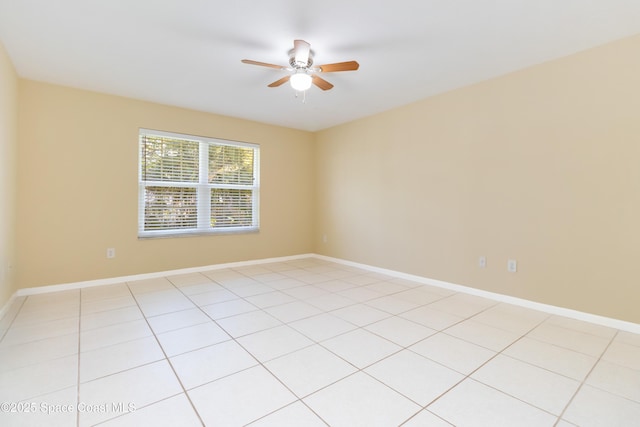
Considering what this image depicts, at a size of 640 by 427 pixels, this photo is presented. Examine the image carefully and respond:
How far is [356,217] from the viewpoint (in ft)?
15.9

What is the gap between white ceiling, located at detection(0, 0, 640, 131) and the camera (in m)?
2.08

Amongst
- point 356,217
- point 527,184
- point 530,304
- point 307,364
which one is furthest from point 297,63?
point 530,304

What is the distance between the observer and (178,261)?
421 centimetres

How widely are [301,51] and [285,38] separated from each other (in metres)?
0.18

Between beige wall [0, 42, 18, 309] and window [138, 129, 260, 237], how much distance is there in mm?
1185

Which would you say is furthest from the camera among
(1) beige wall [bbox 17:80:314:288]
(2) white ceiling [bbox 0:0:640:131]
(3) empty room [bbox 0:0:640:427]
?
(1) beige wall [bbox 17:80:314:288]

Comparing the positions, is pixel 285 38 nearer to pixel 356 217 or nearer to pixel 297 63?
pixel 297 63

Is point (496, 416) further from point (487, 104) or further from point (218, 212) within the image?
point (218, 212)

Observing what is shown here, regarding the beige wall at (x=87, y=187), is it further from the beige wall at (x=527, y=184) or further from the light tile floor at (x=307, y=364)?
the beige wall at (x=527, y=184)

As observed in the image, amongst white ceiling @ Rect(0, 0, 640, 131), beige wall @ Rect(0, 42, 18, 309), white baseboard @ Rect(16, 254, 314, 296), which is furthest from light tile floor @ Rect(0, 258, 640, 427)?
white ceiling @ Rect(0, 0, 640, 131)

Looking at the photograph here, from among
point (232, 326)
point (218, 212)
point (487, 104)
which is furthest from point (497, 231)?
point (218, 212)

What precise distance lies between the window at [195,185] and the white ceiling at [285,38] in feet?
2.89

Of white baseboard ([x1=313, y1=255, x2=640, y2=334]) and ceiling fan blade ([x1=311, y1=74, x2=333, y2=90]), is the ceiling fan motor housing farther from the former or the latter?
white baseboard ([x1=313, y1=255, x2=640, y2=334])

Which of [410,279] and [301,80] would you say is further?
[410,279]
